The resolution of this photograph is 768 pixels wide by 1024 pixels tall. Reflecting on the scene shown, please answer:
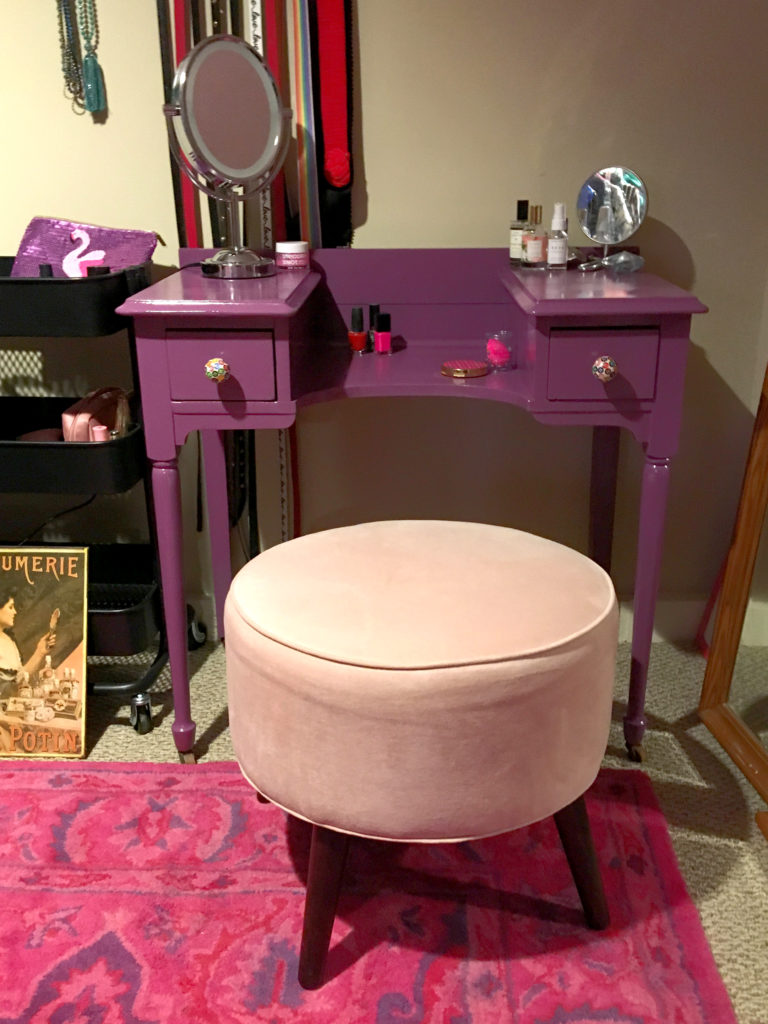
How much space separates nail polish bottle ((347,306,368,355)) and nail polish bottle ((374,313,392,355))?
3 centimetres

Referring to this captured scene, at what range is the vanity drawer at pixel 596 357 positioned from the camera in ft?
4.76

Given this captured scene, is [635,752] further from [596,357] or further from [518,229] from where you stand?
[518,229]

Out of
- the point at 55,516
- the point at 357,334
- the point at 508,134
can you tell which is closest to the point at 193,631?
the point at 55,516

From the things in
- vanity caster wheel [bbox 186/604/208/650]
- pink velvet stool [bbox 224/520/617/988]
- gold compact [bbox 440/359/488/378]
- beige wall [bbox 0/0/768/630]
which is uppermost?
beige wall [bbox 0/0/768/630]

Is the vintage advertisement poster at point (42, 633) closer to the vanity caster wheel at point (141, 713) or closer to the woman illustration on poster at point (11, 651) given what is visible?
the woman illustration on poster at point (11, 651)

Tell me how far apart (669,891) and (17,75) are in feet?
6.14

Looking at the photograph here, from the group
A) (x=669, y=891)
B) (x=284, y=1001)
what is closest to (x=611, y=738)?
(x=669, y=891)

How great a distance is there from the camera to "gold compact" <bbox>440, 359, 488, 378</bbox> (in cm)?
160

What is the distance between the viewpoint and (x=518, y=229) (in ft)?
5.65

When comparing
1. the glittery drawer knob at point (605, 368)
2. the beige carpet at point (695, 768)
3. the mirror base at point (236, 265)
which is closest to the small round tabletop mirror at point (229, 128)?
the mirror base at point (236, 265)

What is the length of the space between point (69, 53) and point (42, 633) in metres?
1.11

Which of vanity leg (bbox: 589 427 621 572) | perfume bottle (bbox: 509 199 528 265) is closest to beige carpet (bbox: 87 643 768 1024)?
vanity leg (bbox: 589 427 621 572)

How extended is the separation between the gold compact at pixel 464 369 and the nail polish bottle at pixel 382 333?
17 cm

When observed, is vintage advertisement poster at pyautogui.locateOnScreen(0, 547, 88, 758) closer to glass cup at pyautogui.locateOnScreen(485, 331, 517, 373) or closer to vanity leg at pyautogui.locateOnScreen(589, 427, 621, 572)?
glass cup at pyautogui.locateOnScreen(485, 331, 517, 373)
